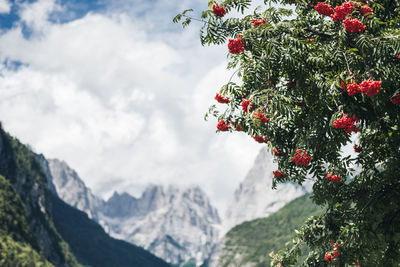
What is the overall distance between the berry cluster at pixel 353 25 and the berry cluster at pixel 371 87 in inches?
63.4

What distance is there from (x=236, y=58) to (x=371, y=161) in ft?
16.4

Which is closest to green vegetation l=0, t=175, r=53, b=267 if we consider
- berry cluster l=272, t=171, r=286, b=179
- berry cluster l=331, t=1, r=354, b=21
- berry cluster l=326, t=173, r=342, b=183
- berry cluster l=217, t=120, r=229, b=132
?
berry cluster l=272, t=171, r=286, b=179

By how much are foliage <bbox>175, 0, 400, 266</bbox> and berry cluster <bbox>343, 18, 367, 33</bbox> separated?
2 cm

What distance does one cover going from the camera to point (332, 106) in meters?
8.61

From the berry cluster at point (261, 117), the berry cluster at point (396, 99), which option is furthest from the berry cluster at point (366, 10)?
the berry cluster at point (261, 117)

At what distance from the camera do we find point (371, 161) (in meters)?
10.2

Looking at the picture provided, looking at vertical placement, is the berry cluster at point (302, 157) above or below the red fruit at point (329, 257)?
above

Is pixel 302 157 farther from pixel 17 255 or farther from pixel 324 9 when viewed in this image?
pixel 17 255

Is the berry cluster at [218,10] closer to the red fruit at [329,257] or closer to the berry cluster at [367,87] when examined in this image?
the berry cluster at [367,87]

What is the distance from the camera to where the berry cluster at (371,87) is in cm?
678

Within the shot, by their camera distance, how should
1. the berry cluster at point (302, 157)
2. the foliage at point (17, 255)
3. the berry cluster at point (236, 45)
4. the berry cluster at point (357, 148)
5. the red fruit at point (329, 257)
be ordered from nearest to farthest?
the berry cluster at point (302, 157) → the berry cluster at point (236, 45) → the red fruit at point (329, 257) → the berry cluster at point (357, 148) → the foliage at point (17, 255)

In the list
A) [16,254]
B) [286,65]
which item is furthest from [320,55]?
[16,254]

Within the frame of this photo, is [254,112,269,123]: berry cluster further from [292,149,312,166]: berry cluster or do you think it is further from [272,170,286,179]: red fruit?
[272,170,286,179]: red fruit

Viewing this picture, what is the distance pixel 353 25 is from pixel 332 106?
6.36ft
